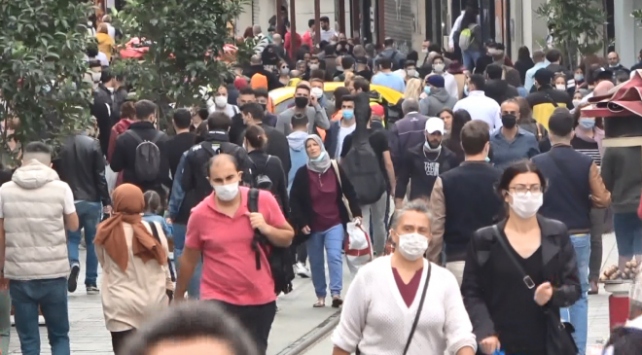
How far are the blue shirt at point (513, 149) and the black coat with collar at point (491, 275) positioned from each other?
6.15 meters

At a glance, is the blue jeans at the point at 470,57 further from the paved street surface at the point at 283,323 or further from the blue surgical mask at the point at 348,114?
the paved street surface at the point at 283,323

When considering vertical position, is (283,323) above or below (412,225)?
below

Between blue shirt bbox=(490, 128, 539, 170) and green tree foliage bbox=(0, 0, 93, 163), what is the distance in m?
3.57

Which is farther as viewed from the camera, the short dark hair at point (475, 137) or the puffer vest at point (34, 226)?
the puffer vest at point (34, 226)

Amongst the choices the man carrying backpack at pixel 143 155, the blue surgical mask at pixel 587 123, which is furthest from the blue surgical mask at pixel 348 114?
the blue surgical mask at pixel 587 123

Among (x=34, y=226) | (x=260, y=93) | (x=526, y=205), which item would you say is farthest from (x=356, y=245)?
(x=526, y=205)

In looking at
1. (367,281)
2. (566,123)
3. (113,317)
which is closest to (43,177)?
(113,317)

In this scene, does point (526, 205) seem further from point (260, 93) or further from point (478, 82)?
Result: point (478, 82)

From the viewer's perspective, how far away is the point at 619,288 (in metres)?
9.09

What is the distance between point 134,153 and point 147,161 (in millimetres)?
216

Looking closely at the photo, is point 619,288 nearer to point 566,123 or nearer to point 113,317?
point 566,123

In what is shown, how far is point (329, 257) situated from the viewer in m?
14.0

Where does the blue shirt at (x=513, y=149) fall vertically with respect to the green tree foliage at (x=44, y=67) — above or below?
below

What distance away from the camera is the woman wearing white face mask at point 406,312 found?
6.94m
